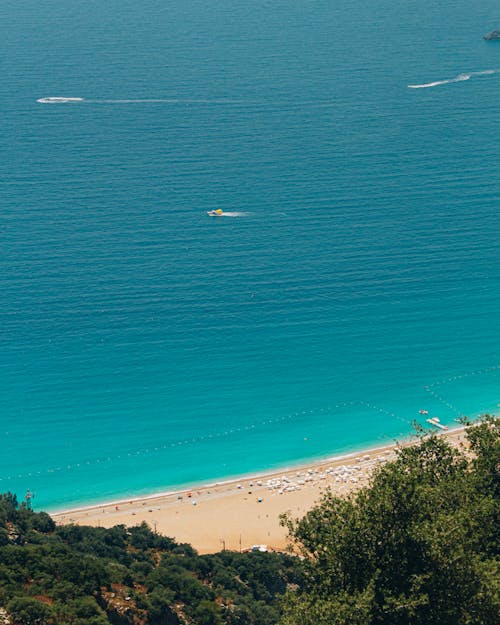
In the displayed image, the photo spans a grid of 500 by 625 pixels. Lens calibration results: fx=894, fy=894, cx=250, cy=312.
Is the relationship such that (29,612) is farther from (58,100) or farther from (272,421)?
(58,100)

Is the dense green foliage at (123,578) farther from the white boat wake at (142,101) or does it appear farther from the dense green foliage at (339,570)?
the white boat wake at (142,101)

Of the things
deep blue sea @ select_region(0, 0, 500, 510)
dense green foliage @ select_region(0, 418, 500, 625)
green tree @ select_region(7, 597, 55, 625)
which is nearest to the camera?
dense green foliage @ select_region(0, 418, 500, 625)

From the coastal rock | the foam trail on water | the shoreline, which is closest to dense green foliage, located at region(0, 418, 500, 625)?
the shoreline

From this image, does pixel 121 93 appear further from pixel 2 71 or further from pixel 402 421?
pixel 402 421

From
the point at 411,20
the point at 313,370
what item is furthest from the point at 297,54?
the point at 313,370

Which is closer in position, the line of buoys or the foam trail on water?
the line of buoys

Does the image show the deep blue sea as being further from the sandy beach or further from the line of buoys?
the sandy beach

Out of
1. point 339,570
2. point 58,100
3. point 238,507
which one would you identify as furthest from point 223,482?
point 58,100
